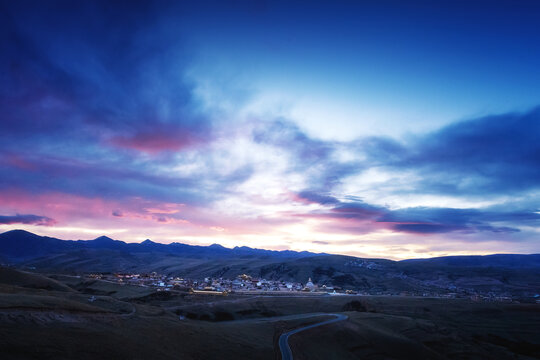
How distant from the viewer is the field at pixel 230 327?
38500mm

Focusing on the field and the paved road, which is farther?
the paved road

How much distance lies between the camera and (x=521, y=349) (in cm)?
9731

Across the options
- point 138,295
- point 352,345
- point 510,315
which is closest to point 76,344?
point 352,345

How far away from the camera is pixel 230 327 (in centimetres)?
6944

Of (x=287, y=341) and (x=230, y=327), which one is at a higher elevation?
(x=230, y=327)

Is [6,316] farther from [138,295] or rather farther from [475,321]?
[475,321]

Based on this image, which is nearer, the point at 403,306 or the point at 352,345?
the point at 352,345

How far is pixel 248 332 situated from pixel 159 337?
22877 millimetres

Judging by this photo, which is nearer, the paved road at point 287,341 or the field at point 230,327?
the field at point 230,327

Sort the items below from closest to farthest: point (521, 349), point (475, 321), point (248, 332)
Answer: point (248, 332) → point (521, 349) → point (475, 321)

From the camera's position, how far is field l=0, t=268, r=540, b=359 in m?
38.5

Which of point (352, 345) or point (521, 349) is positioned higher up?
point (352, 345)

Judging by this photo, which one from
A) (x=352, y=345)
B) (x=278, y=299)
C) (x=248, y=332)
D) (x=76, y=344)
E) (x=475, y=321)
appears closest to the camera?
(x=76, y=344)

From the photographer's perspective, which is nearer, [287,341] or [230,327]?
[287,341]
